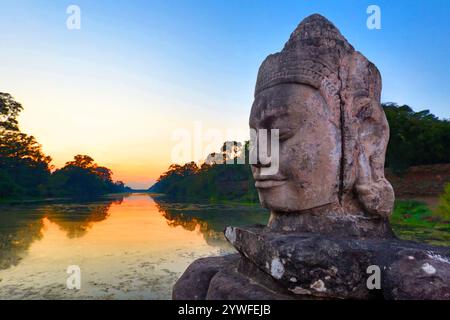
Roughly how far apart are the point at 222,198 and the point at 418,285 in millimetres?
42809

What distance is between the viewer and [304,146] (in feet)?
10.4

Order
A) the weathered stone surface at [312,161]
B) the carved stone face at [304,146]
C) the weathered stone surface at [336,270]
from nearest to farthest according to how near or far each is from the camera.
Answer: the weathered stone surface at [336,270], the weathered stone surface at [312,161], the carved stone face at [304,146]

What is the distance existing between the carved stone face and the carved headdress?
0.32ft

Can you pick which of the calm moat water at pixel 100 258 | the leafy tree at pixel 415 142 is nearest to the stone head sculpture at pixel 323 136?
the calm moat water at pixel 100 258

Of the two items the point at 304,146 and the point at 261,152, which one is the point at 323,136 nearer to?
the point at 304,146

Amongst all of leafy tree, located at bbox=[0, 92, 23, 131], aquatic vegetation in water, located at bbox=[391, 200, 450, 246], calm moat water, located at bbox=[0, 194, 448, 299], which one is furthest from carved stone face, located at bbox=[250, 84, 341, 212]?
leafy tree, located at bbox=[0, 92, 23, 131]

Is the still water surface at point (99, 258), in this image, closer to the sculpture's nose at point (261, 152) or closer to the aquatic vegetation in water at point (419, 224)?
the sculpture's nose at point (261, 152)

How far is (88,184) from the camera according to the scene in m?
75.2

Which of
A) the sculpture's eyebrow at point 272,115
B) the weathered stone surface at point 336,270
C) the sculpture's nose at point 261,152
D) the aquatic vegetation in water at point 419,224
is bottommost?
the aquatic vegetation in water at point 419,224

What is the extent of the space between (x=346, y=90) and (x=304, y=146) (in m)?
0.76

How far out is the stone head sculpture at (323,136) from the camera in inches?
125

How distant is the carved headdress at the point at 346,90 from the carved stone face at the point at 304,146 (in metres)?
0.10

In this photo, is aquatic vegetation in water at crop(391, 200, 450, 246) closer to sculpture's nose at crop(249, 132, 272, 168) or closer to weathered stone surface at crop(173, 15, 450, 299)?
weathered stone surface at crop(173, 15, 450, 299)

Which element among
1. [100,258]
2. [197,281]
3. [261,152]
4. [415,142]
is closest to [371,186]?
[261,152]
